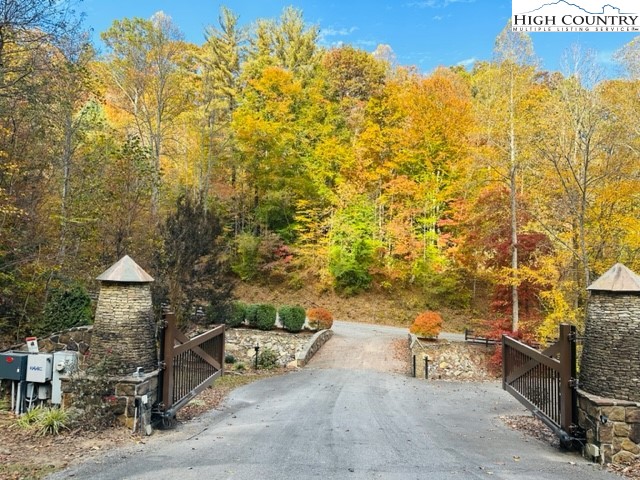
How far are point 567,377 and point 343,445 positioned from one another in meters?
2.62

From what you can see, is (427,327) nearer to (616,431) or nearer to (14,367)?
(616,431)

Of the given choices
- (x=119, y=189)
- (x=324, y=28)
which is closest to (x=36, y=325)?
(x=119, y=189)

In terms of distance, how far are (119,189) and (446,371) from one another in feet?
39.7

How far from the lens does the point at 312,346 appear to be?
15.1 m

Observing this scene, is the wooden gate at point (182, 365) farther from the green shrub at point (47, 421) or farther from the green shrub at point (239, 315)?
the green shrub at point (239, 315)

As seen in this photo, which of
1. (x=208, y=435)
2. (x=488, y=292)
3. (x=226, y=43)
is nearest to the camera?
(x=208, y=435)

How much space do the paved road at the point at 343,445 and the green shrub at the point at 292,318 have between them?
8.43 m

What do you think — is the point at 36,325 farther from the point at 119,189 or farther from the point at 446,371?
the point at 446,371

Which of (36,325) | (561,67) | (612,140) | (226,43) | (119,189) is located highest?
(226,43)

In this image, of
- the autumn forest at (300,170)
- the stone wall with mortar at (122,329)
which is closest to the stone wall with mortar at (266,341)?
the autumn forest at (300,170)

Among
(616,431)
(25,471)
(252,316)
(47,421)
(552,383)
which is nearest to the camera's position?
(25,471)

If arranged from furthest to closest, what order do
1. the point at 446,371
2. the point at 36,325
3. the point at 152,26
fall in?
the point at 152,26
the point at 446,371
the point at 36,325

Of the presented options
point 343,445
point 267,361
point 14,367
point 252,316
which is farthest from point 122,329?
point 252,316

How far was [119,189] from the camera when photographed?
1232 cm
